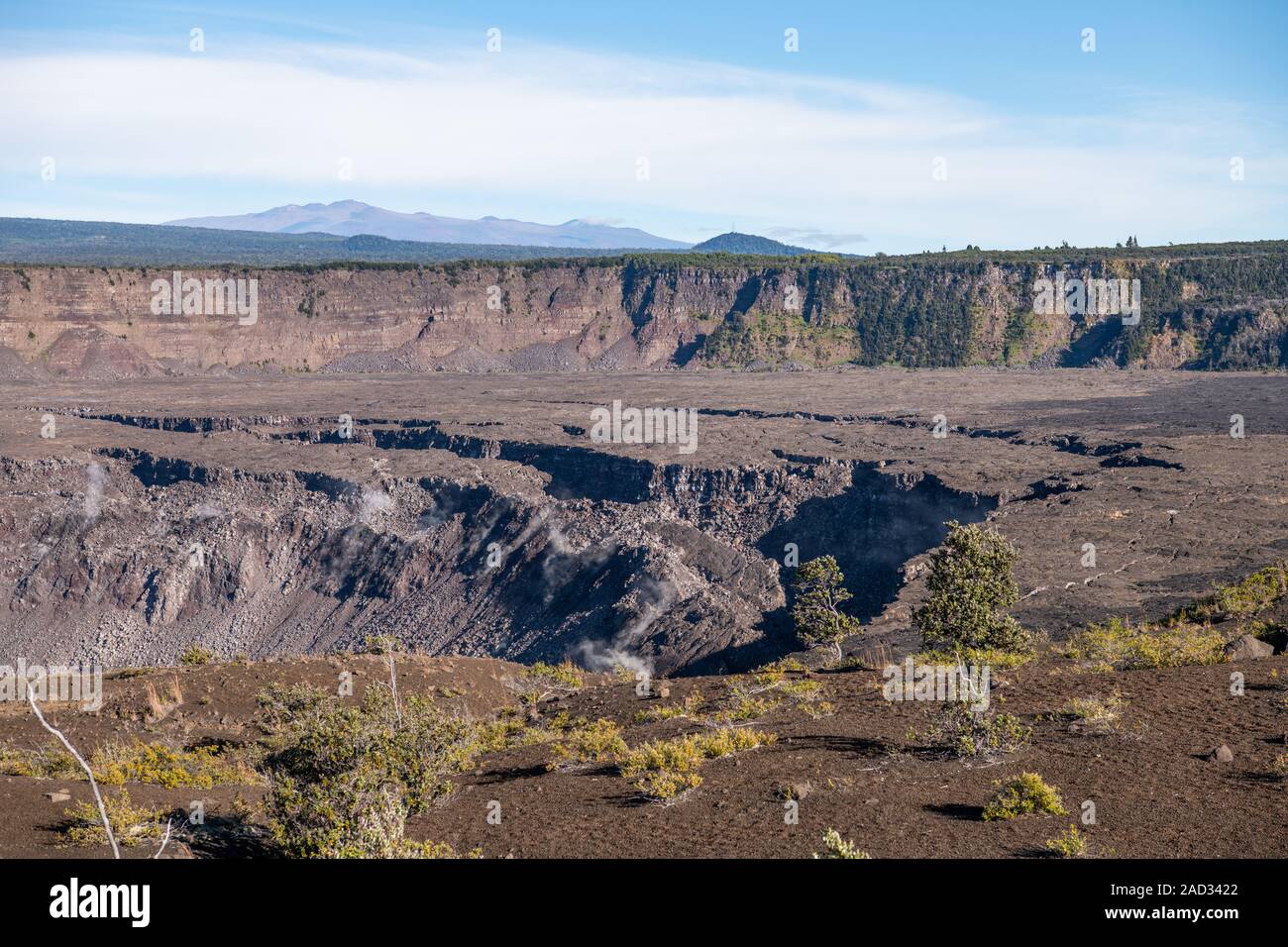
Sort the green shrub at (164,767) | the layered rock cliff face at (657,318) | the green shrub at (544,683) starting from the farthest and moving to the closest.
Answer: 1. the layered rock cliff face at (657,318)
2. the green shrub at (544,683)
3. the green shrub at (164,767)

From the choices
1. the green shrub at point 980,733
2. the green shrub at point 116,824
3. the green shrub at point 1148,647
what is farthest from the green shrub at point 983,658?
the green shrub at point 116,824

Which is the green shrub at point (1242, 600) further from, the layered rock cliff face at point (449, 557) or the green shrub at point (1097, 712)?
the layered rock cliff face at point (449, 557)

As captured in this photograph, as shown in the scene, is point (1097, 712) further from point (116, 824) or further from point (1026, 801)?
point (116, 824)

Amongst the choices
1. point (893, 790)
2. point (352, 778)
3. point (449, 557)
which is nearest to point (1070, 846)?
point (893, 790)

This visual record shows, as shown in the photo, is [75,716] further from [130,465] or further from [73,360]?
[73,360]

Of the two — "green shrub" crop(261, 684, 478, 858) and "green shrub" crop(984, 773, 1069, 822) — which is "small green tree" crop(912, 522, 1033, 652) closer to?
"green shrub" crop(984, 773, 1069, 822)

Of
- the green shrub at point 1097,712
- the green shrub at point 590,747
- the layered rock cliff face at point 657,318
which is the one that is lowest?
the green shrub at point 590,747

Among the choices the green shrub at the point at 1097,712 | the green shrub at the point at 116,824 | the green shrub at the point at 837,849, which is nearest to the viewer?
the green shrub at the point at 837,849
